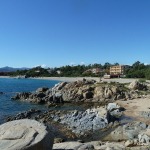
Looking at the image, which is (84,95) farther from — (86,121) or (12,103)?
(86,121)

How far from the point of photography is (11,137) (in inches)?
590

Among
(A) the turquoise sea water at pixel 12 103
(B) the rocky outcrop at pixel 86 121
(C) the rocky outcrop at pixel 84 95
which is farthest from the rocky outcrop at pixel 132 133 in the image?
(C) the rocky outcrop at pixel 84 95

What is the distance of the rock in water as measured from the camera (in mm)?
14336

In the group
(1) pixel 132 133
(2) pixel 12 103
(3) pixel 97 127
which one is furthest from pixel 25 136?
(2) pixel 12 103

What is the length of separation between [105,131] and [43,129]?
19232 millimetres

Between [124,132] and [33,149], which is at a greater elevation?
[33,149]

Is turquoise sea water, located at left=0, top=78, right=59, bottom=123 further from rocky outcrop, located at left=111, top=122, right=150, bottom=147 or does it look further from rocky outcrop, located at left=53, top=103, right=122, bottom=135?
rocky outcrop, located at left=111, top=122, right=150, bottom=147

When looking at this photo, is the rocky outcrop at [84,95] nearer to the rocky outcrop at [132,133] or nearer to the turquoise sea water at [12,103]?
the turquoise sea water at [12,103]

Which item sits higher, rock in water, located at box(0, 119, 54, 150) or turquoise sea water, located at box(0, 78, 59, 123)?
rock in water, located at box(0, 119, 54, 150)

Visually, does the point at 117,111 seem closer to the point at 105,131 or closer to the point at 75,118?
the point at 75,118

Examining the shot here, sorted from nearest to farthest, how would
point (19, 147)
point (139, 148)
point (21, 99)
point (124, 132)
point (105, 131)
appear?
point (19, 147)
point (139, 148)
point (124, 132)
point (105, 131)
point (21, 99)

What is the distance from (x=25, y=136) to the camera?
15.0 meters

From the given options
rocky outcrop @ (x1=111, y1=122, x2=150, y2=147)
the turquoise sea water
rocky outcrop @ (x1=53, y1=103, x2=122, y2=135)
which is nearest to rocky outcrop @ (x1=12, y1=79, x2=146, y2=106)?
the turquoise sea water

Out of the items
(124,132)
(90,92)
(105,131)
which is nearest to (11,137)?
(124,132)
